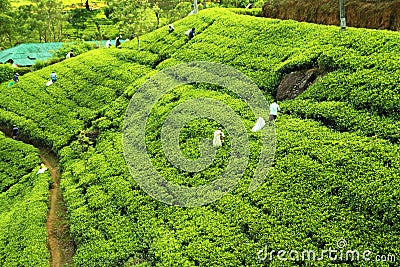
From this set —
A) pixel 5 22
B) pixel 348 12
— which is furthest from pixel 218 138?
pixel 5 22

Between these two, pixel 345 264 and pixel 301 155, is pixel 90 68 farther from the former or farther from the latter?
pixel 345 264

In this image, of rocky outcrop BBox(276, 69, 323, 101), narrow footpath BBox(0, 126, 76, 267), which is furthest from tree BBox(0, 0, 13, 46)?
rocky outcrop BBox(276, 69, 323, 101)

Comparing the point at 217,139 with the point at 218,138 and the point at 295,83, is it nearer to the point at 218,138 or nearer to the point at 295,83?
the point at 218,138

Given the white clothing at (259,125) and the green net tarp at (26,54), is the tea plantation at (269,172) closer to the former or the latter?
the white clothing at (259,125)

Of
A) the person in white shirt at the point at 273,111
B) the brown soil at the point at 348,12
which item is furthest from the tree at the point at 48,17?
the person in white shirt at the point at 273,111

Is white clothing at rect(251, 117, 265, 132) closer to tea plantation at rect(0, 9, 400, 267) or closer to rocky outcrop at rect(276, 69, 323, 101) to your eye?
tea plantation at rect(0, 9, 400, 267)

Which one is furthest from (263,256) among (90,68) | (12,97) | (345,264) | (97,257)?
(12,97)

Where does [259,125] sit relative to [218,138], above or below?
above
